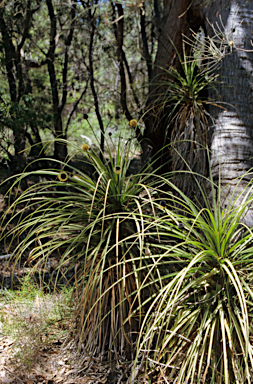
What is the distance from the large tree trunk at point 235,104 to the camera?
271cm

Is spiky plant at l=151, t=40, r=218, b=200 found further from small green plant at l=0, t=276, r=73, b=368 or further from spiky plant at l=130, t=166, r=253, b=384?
small green plant at l=0, t=276, r=73, b=368

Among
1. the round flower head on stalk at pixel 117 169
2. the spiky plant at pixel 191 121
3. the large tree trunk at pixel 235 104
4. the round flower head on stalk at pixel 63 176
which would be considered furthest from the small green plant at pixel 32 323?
the large tree trunk at pixel 235 104

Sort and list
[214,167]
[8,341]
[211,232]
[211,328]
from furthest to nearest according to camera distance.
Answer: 1. [214,167]
2. [8,341]
3. [211,232]
4. [211,328]

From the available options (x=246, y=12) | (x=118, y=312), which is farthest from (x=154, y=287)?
→ (x=246, y=12)

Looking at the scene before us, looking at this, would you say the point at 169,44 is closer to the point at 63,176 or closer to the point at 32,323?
the point at 63,176

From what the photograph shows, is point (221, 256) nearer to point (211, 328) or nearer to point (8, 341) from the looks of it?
point (211, 328)

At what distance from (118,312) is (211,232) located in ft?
2.66

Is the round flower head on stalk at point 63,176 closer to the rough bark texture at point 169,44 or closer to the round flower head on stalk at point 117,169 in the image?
the round flower head on stalk at point 117,169

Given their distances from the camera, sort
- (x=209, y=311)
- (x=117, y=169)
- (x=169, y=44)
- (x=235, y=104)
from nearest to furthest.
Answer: (x=209, y=311) < (x=117, y=169) < (x=235, y=104) < (x=169, y=44)

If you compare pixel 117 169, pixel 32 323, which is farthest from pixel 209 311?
pixel 32 323

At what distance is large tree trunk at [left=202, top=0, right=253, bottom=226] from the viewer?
8.91ft

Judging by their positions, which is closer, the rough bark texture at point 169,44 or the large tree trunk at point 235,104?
the large tree trunk at point 235,104

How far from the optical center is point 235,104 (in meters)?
2.89

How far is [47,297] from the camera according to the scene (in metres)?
3.00
